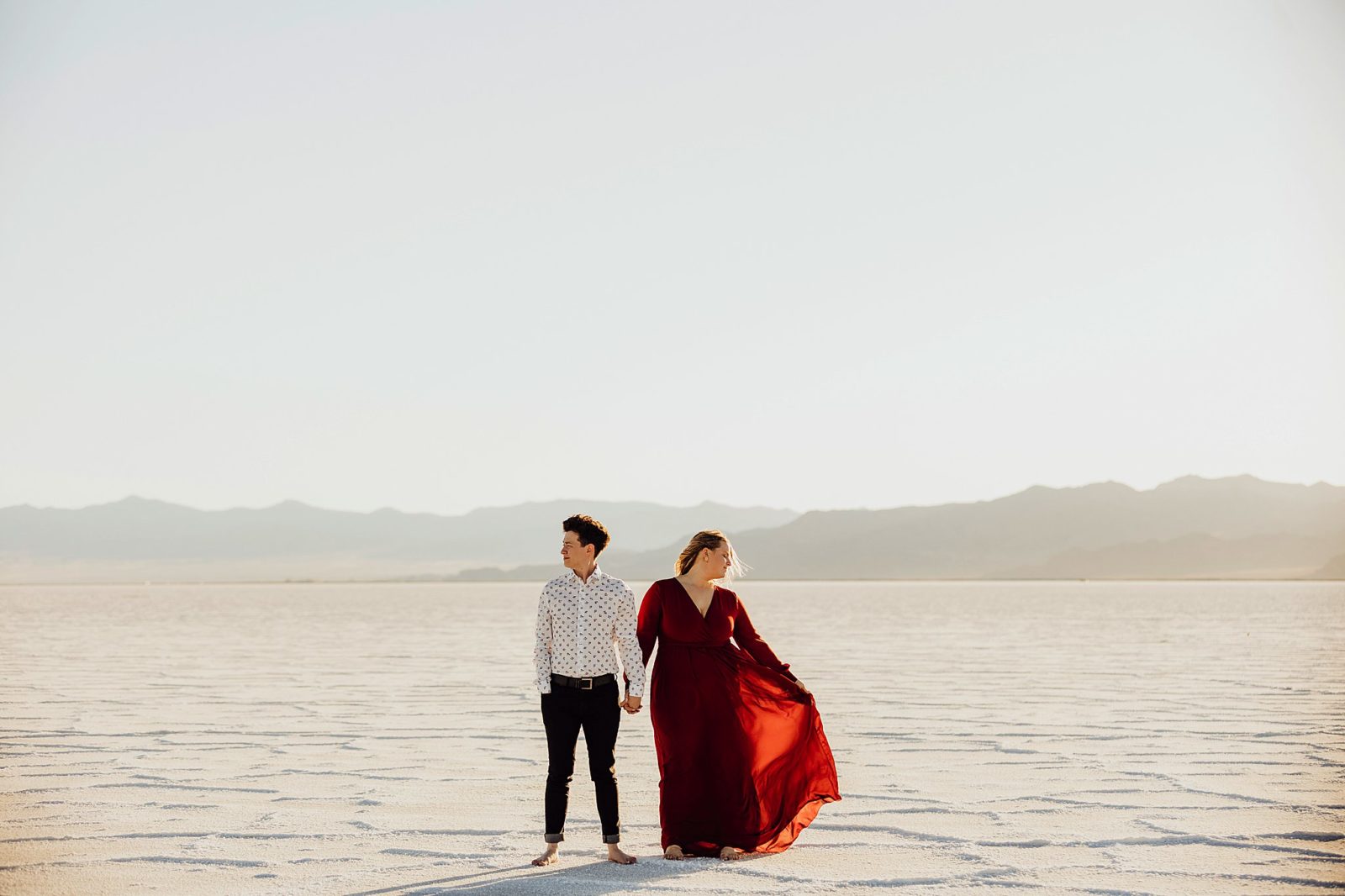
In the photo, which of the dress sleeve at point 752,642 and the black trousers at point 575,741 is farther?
the dress sleeve at point 752,642

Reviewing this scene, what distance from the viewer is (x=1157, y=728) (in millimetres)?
8961

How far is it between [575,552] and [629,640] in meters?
0.42

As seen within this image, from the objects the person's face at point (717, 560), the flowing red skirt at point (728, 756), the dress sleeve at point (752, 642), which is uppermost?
the person's face at point (717, 560)

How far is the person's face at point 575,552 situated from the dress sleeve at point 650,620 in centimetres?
37

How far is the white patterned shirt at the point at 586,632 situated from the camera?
17.3 ft

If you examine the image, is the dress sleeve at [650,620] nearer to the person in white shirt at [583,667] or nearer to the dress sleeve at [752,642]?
the person in white shirt at [583,667]

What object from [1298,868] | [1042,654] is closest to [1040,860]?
[1298,868]

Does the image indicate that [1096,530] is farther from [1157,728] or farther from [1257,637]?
[1157,728]

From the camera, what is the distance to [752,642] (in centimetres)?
574

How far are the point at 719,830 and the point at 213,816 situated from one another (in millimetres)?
2277

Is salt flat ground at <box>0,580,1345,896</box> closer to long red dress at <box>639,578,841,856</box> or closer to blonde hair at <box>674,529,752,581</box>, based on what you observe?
long red dress at <box>639,578,841,856</box>

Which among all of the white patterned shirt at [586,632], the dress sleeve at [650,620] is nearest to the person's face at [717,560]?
the dress sleeve at [650,620]

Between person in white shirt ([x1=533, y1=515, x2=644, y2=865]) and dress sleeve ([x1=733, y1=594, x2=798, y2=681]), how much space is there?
504mm

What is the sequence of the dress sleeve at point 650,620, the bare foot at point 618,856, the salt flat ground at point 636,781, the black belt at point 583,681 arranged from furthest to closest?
the dress sleeve at point 650,620, the black belt at point 583,681, the bare foot at point 618,856, the salt flat ground at point 636,781
